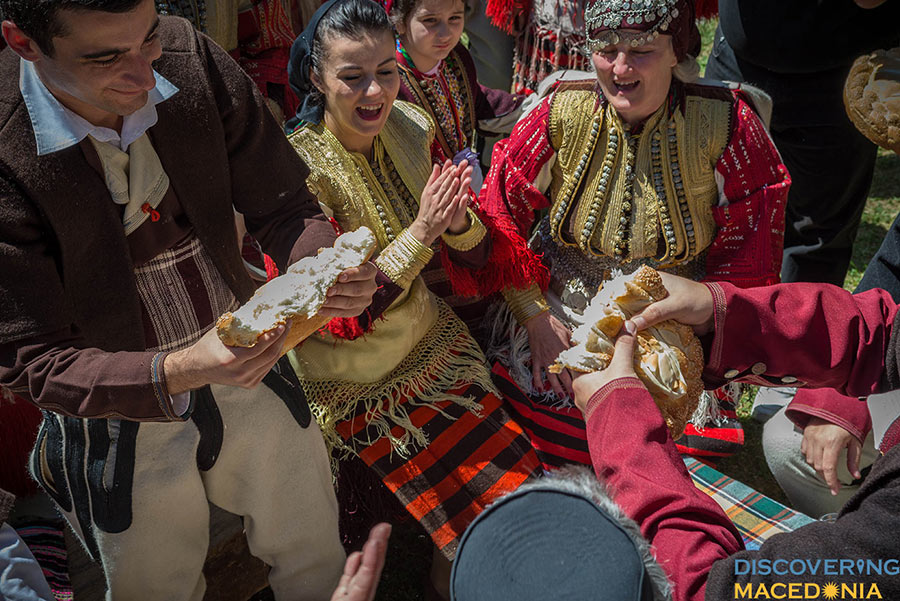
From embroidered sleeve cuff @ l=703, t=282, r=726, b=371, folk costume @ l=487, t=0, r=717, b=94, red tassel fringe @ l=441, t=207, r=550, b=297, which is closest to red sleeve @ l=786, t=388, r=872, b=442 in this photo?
embroidered sleeve cuff @ l=703, t=282, r=726, b=371

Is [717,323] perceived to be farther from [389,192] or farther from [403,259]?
[389,192]

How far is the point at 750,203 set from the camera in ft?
9.24

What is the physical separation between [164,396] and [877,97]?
2.14 metres

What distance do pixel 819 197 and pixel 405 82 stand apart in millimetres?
2004

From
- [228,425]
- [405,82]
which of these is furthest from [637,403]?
[405,82]

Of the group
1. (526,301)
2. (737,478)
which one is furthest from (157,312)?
(737,478)

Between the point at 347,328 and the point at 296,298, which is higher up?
the point at 296,298

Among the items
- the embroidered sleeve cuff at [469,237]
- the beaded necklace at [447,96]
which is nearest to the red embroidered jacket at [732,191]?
the embroidered sleeve cuff at [469,237]

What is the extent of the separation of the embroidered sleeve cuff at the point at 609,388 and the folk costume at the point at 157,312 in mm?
800

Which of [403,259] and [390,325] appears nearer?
[403,259]

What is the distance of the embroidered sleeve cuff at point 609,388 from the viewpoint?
1.75 m

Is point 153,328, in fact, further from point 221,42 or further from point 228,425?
point 221,42

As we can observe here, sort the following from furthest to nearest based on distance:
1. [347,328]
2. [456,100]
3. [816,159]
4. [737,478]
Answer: [816,159]
[456,100]
[737,478]
[347,328]

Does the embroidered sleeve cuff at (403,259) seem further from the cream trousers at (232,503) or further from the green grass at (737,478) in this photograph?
the green grass at (737,478)
